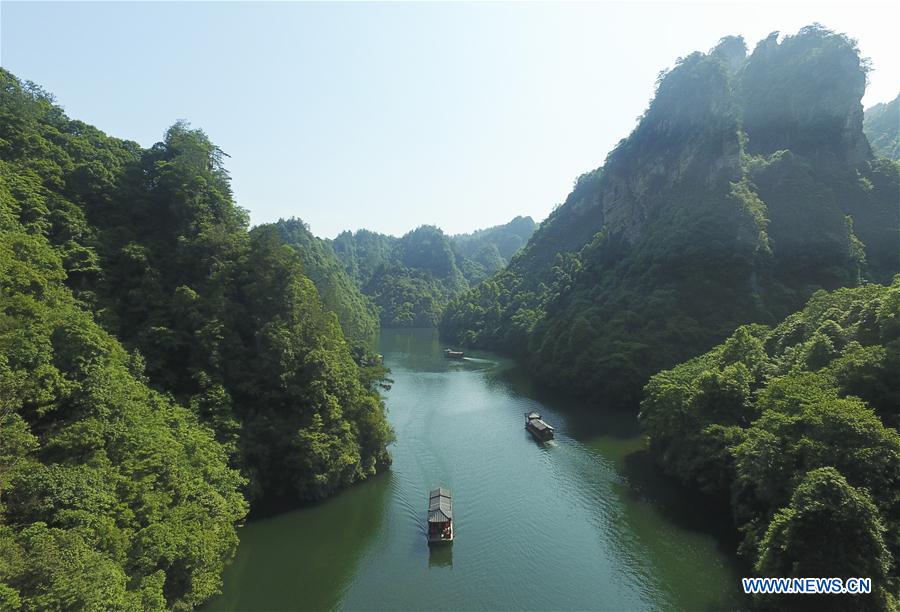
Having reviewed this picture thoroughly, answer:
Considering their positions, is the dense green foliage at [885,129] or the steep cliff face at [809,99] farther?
the dense green foliage at [885,129]

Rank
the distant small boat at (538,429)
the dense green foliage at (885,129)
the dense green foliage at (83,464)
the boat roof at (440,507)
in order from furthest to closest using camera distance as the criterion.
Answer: the dense green foliage at (885,129), the distant small boat at (538,429), the boat roof at (440,507), the dense green foliage at (83,464)

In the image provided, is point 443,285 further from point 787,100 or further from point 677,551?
point 677,551

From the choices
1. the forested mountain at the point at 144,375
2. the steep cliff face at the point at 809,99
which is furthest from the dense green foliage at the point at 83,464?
the steep cliff face at the point at 809,99

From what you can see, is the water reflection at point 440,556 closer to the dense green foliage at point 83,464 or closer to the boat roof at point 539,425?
the dense green foliage at point 83,464

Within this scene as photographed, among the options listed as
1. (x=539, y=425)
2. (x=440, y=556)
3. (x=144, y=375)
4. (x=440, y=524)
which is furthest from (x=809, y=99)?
(x=144, y=375)

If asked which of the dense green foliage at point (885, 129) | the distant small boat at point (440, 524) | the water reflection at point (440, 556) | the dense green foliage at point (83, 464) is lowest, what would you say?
the water reflection at point (440, 556)

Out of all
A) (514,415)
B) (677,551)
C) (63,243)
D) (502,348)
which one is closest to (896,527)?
(677,551)
